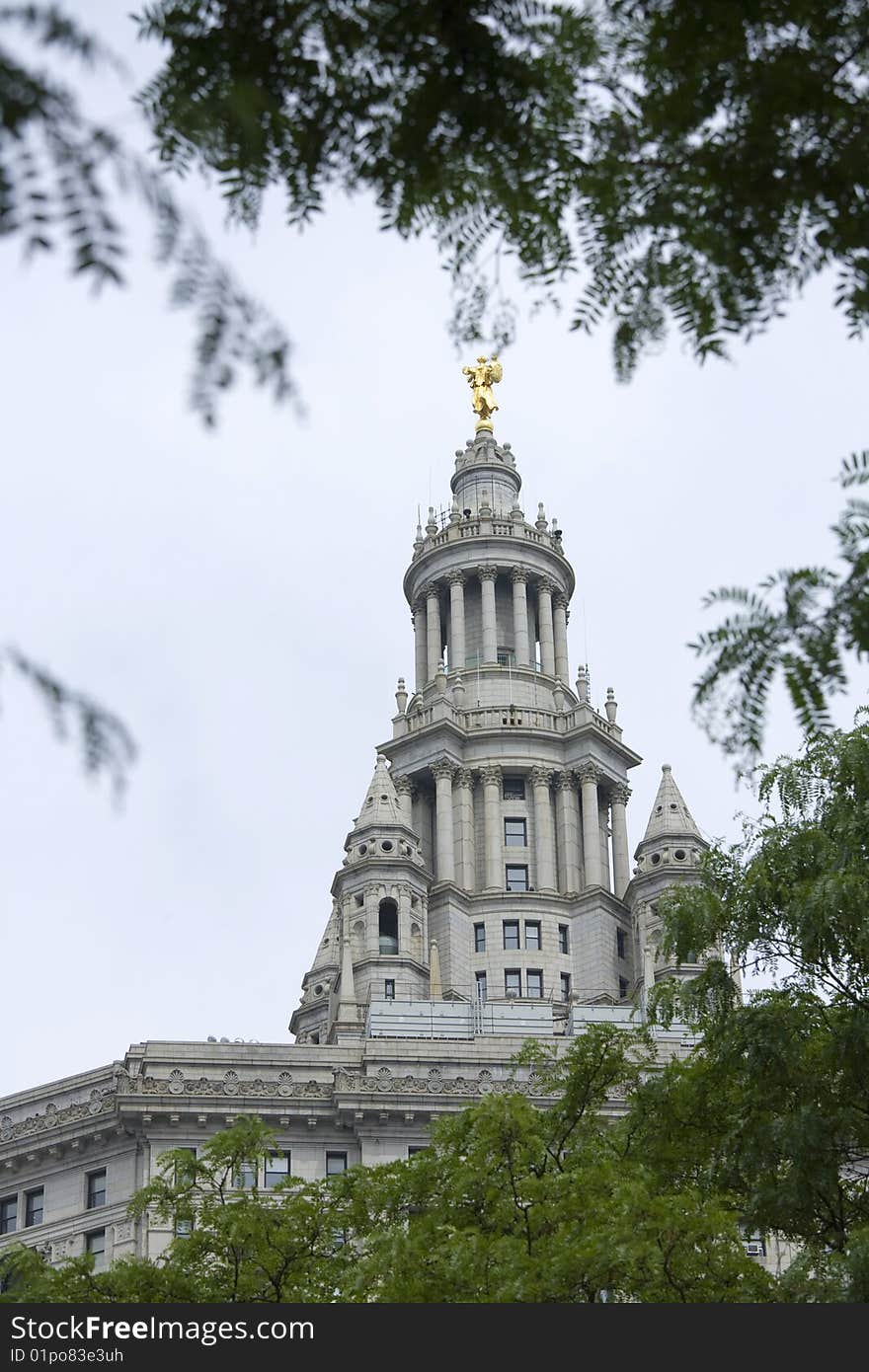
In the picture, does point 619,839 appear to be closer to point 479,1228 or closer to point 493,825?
point 493,825

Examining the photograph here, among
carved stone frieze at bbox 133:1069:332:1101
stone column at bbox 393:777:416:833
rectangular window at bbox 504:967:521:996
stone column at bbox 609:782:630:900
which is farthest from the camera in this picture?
stone column at bbox 609:782:630:900

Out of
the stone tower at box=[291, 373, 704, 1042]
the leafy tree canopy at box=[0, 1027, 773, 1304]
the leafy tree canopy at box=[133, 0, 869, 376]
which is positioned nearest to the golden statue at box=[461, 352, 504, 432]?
the stone tower at box=[291, 373, 704, 1042]

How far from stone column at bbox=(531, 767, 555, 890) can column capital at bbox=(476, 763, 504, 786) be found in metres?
1.93

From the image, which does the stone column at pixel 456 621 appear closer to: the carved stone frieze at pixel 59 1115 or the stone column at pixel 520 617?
the stone column at pixel 520 617

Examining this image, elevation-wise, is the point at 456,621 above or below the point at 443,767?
above

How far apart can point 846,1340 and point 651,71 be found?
2205cm

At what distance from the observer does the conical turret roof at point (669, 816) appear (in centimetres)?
11306

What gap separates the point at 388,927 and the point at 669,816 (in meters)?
18.0

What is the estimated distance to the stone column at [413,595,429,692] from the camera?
12575 centimetres

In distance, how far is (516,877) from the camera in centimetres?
11469

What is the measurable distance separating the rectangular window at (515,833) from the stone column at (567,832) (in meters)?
1.95

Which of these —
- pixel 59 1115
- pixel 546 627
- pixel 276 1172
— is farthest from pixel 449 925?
pixel 59 1115

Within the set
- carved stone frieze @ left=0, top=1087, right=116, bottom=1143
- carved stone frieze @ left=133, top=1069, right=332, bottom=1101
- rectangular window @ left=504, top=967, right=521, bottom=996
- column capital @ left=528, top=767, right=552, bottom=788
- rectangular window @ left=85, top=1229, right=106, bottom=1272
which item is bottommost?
rectangular window @ left=85, top=1229, right=106, bottom=1272

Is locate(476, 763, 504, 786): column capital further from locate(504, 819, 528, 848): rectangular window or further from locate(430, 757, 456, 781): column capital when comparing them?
locate(504, 819, 528, 848): rectangular window
